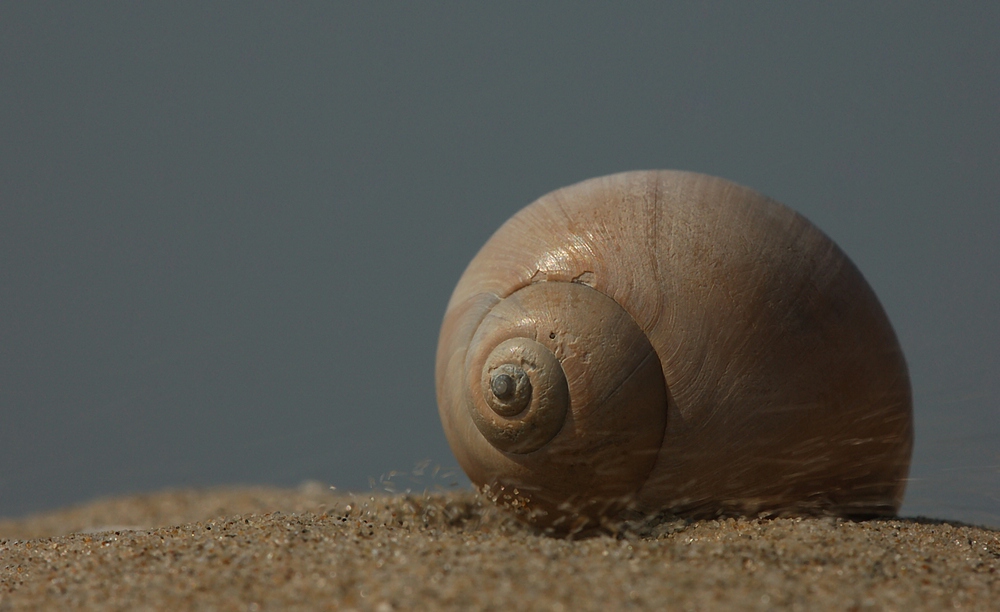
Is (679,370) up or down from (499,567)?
up

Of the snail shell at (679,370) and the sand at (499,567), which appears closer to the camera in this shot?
the sand at (499,567)

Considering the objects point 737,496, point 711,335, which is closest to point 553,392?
point 711,335

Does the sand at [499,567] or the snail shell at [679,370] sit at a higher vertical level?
the snail shell at [679,370]

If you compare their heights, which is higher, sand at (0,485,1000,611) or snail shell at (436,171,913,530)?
snail shell at (436,171,913,530)

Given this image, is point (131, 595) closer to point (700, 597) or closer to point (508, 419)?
point (508, 419)
